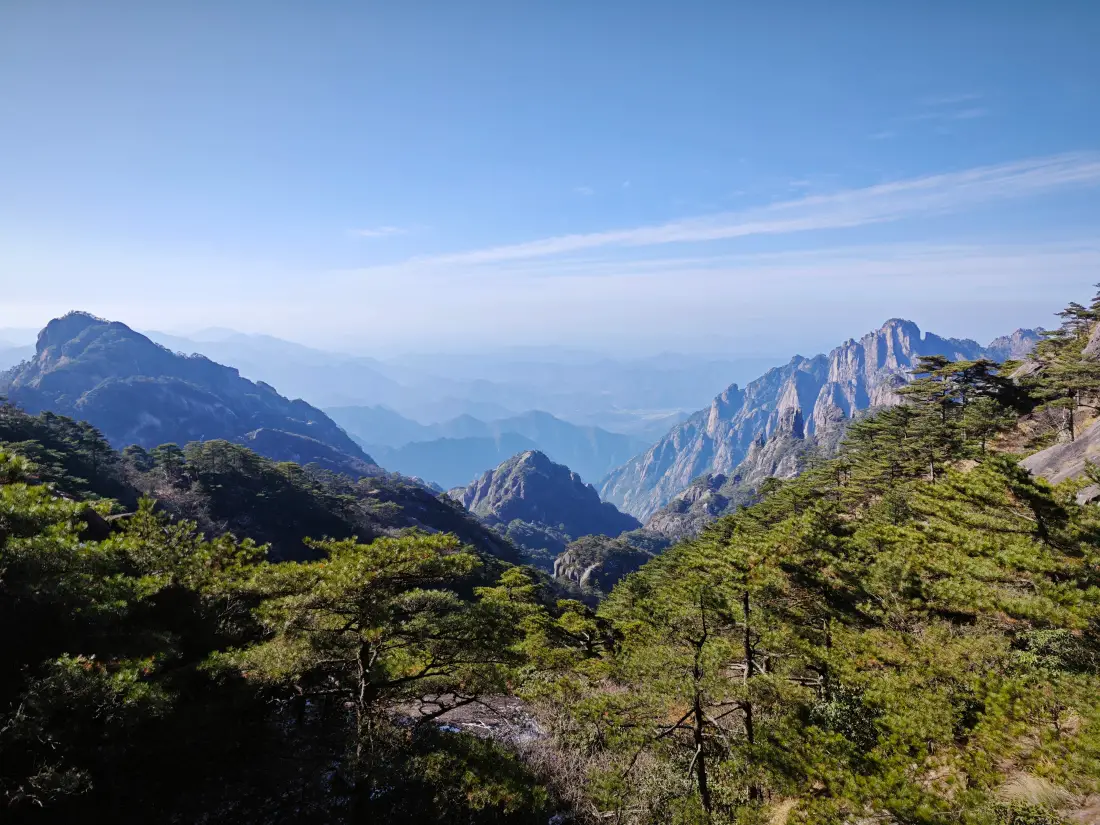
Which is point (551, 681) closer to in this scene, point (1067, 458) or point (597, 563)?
point (1067, 458)

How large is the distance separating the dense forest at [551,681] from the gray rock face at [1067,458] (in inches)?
644

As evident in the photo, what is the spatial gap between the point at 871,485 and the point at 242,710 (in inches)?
1723

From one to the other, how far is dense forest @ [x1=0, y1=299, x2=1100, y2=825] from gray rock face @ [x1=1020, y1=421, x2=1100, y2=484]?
53.7 ft

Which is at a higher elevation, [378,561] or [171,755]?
[378,561]

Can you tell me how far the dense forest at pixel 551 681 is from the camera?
914 centimetres

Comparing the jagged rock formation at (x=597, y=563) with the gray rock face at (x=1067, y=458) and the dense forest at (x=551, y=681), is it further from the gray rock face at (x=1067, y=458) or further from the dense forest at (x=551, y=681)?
the dense forest at (x=551, y=681)

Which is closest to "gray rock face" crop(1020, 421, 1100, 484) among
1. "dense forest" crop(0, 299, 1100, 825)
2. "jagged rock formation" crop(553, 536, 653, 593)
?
"dense forest" crop(0, 299, 1100, 825)

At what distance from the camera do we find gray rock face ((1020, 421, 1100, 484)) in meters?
26.1

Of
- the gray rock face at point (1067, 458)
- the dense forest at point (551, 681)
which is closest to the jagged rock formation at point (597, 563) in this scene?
the gray rock face at point (1067, 458)

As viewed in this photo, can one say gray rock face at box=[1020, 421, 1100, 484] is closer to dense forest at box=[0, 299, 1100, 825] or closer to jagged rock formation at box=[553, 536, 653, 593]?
dense forest at box=[0, 299, 1100, 825]

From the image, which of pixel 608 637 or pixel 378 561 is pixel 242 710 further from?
pixel 608 637

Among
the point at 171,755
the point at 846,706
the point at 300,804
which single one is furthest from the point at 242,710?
the point at 846,706

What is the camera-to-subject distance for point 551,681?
18.2m

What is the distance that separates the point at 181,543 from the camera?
612 inches
